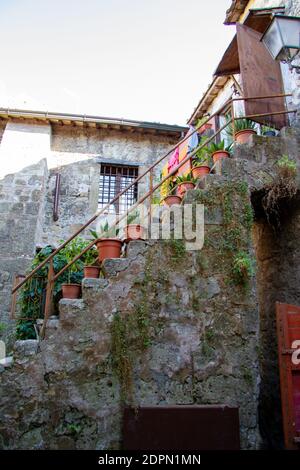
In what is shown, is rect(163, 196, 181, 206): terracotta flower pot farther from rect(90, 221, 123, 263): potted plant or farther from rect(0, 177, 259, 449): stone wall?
rect(90, 221, 123, 263): potted plant

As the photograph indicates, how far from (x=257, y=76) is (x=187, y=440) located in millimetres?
5303

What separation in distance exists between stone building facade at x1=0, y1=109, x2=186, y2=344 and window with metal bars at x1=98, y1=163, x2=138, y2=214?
0.51ft

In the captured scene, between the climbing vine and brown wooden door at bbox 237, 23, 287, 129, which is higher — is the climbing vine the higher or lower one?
the lower one

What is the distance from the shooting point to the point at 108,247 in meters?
4.55

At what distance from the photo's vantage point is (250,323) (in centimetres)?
447

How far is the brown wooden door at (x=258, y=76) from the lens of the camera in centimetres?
570

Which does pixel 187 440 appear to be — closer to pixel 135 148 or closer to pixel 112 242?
pixel 112 242

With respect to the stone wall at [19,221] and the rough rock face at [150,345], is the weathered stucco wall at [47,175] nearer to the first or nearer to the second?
the stone wall at [19,221]

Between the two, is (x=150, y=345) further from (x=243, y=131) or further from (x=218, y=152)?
(x=243, y=131)

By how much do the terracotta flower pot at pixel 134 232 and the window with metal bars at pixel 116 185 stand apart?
17.9 ft

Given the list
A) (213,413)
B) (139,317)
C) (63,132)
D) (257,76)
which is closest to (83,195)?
(63,132)

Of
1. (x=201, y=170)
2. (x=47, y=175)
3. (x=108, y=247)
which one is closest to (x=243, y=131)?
(x=201, y=170)

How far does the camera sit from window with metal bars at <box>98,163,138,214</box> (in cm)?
1009

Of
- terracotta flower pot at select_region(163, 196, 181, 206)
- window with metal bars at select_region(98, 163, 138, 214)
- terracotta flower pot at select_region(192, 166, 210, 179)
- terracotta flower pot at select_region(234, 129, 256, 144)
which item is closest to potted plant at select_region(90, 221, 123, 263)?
terracotta flower pot at select_region(163, 196, 181, 206)
